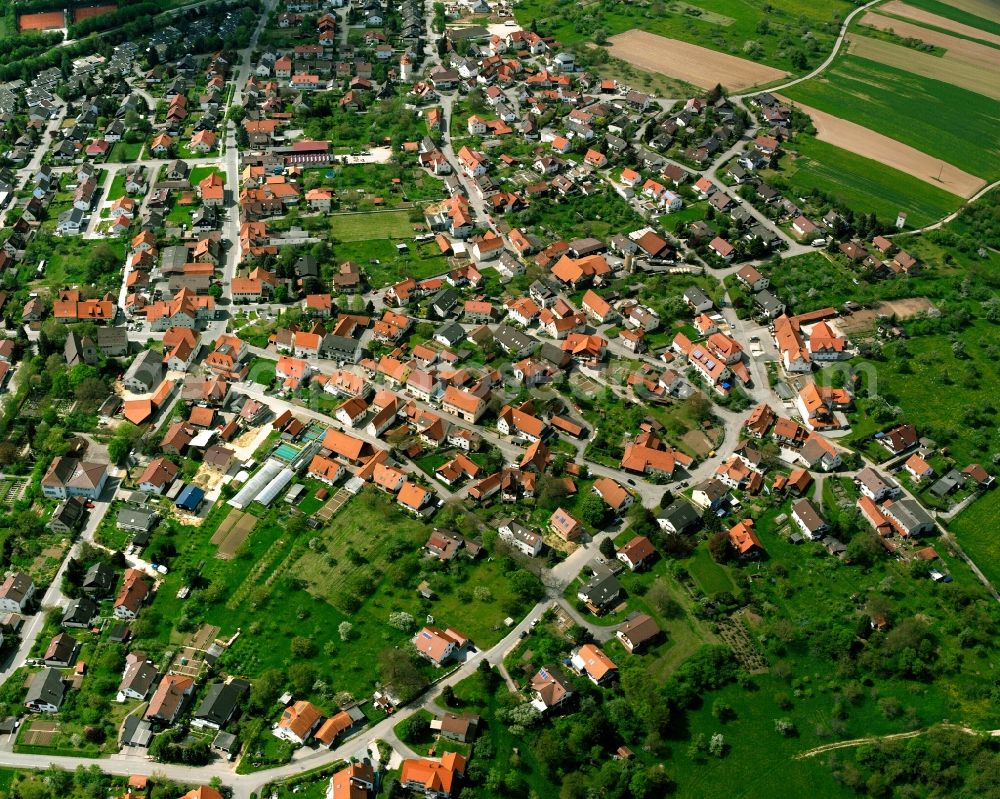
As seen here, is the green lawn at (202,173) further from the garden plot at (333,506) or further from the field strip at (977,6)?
the field strip at (977,6)

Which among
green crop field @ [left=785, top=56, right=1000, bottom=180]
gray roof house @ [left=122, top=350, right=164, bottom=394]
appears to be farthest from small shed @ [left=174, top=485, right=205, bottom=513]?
green crop field @ [left=785, top=56, right=1000, bottom=180]

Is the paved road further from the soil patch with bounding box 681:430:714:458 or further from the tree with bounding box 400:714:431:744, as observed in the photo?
the soil patch with bounding box 681:430:714:458

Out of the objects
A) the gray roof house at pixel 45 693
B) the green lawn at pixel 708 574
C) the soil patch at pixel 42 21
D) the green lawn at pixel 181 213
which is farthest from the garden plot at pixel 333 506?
the soil patch at pixel 42 21

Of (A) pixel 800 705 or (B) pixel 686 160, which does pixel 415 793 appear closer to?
(A) pixel 800 705

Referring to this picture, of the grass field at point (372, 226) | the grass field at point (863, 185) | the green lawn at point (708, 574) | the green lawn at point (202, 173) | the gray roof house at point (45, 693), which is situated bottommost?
the gray roof house at point (45, 693)

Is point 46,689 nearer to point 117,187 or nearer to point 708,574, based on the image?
point 708,574

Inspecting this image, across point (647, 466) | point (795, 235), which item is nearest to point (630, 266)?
point (795, 235)
